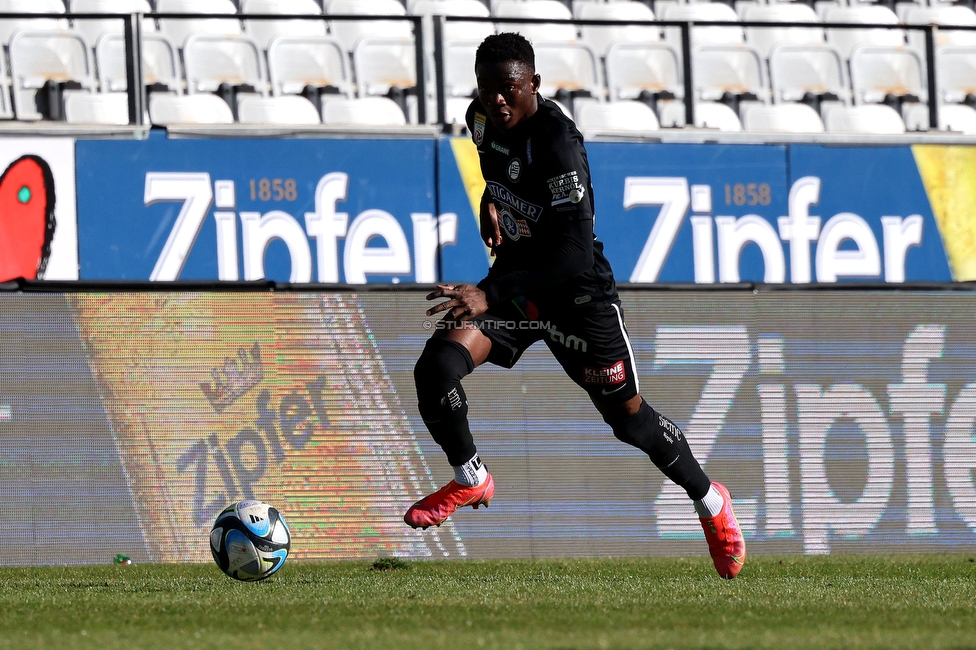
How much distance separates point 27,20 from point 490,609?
29.9 feet

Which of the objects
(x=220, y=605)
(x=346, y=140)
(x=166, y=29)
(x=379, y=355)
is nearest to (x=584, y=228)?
(x=220, y=605)

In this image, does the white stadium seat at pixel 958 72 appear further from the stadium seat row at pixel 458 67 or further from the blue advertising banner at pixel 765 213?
the blue advertising banner at pixel 765 213

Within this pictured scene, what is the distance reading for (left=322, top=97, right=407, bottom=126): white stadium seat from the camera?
1216cm

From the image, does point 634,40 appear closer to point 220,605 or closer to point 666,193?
point 666,193

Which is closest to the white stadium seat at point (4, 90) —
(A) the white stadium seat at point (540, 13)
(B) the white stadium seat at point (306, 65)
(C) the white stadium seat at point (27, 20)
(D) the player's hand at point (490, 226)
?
(C) the white stadium seat at point (27, 20)

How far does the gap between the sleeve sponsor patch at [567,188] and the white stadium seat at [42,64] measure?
7181mm

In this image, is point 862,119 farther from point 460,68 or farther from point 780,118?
point 460,68

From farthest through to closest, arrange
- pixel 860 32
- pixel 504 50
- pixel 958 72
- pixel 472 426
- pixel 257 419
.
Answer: pixel 860 32, pixel 958 72, pixel 472 426, pixel 257 419, pixel 504 50

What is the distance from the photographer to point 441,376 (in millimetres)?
5641

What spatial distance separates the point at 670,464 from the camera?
6.20m

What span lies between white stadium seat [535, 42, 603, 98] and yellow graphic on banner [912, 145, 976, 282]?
3182 millimetres

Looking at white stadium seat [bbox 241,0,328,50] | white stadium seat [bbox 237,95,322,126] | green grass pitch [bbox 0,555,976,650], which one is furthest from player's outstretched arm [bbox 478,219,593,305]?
white stadium seat [bbox 241,0,328,50]

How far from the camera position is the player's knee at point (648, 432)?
240 inches

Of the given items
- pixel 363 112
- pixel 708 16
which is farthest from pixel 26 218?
pixel 708 16
